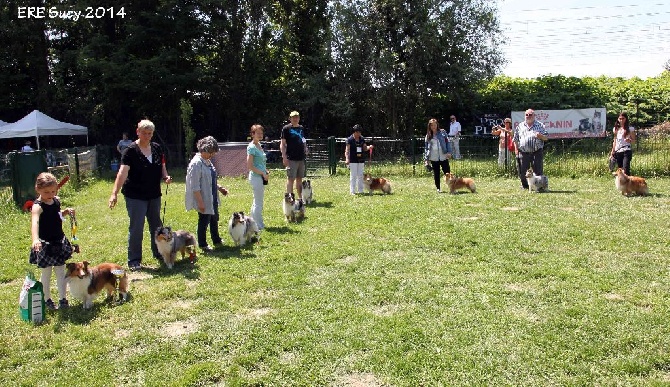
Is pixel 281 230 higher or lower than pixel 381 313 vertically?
higher

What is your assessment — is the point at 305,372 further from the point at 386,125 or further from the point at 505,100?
the point at 505,100

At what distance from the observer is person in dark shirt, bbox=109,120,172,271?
20.0 feet

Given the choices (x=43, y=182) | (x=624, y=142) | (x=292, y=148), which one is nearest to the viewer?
(x=43, y=182)

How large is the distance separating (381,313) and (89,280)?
8.87ft

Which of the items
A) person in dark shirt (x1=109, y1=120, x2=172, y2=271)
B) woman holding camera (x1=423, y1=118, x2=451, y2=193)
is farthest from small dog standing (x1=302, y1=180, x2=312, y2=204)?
person in dark shirt (x1=109, y1=120, x2=172, y2=271)

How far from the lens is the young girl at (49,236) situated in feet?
15.9

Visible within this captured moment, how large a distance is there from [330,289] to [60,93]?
23541mm

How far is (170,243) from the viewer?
618cm

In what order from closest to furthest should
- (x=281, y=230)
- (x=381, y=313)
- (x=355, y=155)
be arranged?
1. (x=381, y=313)
2. (x=281, y=230)
3. (x=355, y=155)

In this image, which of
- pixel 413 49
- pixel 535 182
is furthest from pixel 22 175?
pixel 413 49

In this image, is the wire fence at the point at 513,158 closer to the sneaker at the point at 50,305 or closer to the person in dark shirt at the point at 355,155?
the person in dark shirt at the point at 355,155

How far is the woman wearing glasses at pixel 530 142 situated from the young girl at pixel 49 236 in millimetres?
8937

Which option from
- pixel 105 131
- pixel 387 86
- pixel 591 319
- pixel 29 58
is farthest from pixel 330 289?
pixel 29 58

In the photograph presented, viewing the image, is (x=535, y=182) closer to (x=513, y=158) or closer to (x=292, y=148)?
(x=513, y=158)
